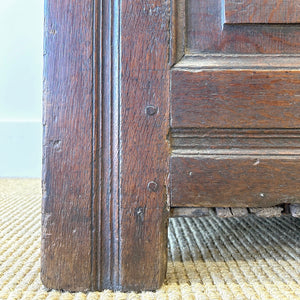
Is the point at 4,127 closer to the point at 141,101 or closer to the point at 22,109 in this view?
the point at 22,109

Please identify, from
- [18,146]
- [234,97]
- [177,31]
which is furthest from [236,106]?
[18,146]

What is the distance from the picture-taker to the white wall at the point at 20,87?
1438 mm

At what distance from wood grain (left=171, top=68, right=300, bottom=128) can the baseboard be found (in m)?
1.14

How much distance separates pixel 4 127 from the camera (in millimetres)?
1432

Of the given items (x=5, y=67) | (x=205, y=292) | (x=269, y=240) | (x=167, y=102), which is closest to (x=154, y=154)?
(x=167, y=102)

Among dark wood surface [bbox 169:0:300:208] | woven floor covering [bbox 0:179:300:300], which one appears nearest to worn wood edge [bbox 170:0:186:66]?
dark wood surface [bbox 169:0:300:208]

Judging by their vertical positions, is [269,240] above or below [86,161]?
below

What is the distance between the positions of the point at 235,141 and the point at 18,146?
4.00 feet

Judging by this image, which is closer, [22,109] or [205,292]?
[205,292]

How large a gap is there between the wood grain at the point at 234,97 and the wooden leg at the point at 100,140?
22mm

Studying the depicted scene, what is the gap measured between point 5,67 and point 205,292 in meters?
1.35

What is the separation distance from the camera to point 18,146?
4.74ft

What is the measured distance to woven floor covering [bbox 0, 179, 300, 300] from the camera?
398mm

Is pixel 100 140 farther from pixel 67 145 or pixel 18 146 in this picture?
pixel 18 146
